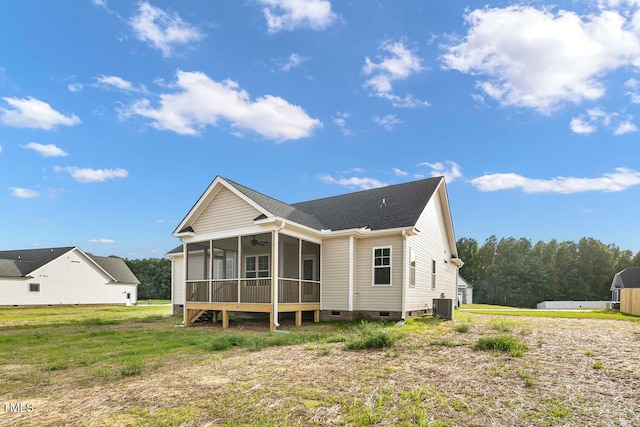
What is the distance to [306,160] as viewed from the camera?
799 inches

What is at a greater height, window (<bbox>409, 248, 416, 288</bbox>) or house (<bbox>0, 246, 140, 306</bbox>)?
window (<bbox>409, 248, 416, 288</bbox>)

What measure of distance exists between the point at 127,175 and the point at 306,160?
33.6 feet

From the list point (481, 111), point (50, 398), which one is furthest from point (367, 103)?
point (50, 398)

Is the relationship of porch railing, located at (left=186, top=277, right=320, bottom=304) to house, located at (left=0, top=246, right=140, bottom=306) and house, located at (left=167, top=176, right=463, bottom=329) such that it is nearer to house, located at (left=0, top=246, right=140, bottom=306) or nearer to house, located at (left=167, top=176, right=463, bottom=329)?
house, located at (left=167, top=176, right=463, bottom=329)

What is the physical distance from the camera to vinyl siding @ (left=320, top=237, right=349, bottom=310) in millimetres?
14844

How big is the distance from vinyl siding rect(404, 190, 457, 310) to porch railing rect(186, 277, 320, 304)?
153 inches

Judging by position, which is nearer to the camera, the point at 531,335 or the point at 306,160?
the point at 531,335

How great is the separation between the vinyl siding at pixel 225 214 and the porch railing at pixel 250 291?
6.80 feet

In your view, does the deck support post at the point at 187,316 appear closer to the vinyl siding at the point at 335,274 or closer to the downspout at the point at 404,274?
the vinyl siding at the point at 335,274

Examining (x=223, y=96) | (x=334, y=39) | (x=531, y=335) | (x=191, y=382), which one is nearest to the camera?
(x=191, y=382)

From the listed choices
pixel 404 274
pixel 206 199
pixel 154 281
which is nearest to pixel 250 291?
pixel 206 199

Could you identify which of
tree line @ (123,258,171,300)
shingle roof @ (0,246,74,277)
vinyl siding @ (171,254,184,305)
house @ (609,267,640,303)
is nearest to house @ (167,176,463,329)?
vinyl siding @ (171,254,184,305)

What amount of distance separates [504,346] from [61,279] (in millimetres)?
41683

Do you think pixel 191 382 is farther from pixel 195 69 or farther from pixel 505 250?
pixel 505 250
